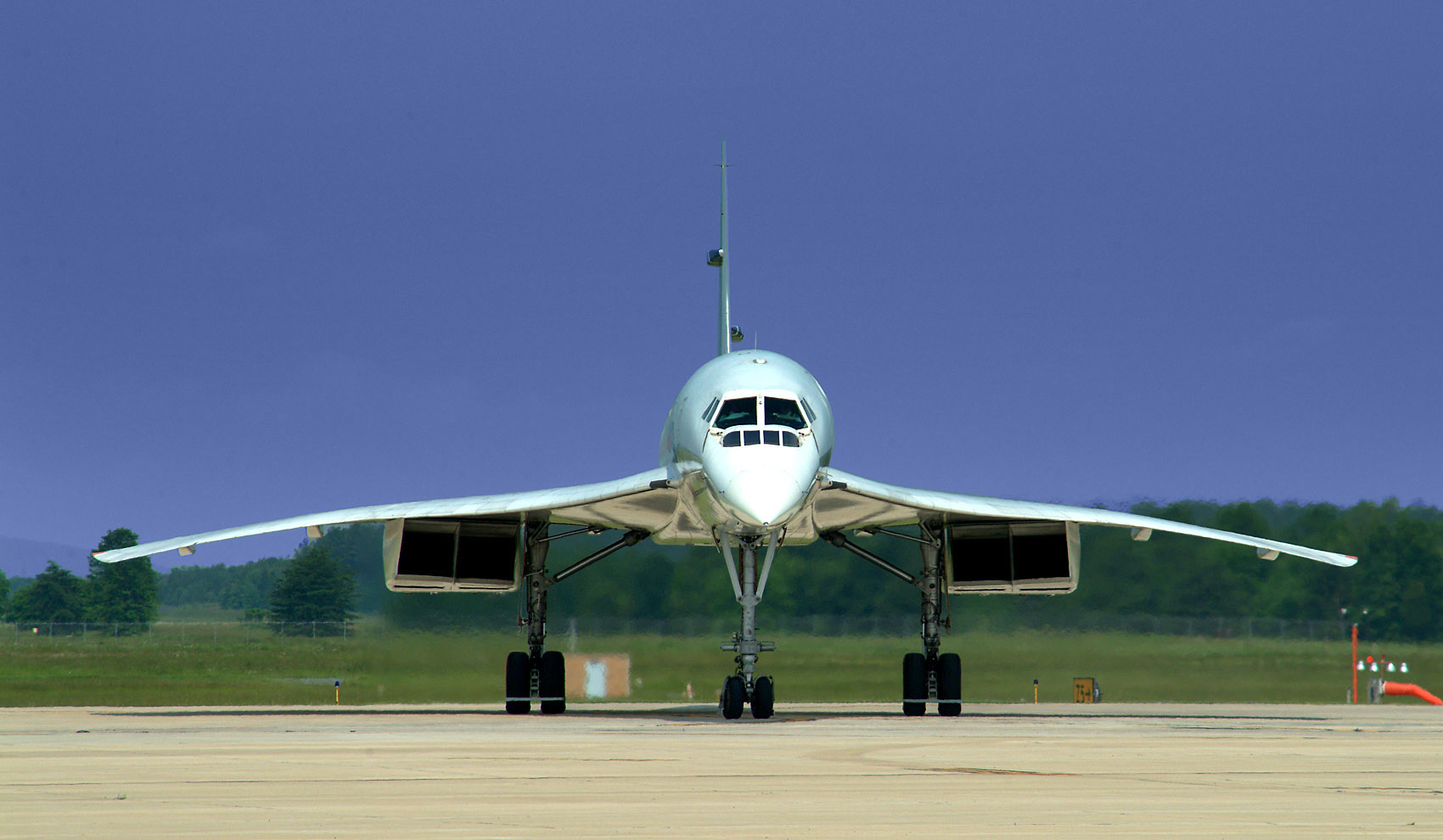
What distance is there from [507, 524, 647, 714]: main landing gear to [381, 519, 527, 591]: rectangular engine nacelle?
0.65ft

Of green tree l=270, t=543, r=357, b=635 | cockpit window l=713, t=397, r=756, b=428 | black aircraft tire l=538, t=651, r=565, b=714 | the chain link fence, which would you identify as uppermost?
cockpit window l=713, t=397, r=756, b=428

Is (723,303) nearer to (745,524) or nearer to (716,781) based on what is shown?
(745,524)

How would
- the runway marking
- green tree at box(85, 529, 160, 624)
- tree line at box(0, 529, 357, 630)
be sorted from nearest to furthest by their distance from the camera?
the runway marking, tree line at box(0, 529, 357, 630), green tree at box(85, 529, 160, 624)

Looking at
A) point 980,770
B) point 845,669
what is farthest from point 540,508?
point 980,770

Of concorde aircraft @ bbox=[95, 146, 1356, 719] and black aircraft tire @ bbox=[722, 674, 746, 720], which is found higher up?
Result: concorde aircraft @ bbox=[95, 146, 1356, 719]

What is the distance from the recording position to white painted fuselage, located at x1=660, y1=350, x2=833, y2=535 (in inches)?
556

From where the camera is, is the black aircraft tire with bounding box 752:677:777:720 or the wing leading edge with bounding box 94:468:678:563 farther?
the wing leading edge with bounding box 94:468:678:563

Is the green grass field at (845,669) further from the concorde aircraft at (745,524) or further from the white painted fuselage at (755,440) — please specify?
the white painted fuselage at (755,440)

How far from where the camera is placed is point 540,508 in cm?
1752

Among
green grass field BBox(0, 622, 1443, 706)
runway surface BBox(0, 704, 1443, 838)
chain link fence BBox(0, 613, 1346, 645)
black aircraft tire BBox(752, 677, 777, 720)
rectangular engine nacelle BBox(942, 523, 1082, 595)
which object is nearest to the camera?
runway surface BBox(0, 704, 1443, 838)

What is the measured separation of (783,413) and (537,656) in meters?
6.19

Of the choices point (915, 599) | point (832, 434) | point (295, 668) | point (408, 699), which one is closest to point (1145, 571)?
point (915, 599)

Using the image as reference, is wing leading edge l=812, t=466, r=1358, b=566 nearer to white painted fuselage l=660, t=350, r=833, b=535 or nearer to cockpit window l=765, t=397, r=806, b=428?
white painted fuselage l=660, t=350, r=833, b=535

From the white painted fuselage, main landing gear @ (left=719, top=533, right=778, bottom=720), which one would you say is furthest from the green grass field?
main landing gear @ (left=719, top=533, right=778, bottom=720)
